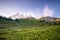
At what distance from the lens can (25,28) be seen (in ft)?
11.8

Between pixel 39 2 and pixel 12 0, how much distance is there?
34.3 inches

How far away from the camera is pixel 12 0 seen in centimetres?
379

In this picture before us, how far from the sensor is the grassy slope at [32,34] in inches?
137

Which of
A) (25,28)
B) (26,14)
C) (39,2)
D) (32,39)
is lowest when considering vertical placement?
(32,39)

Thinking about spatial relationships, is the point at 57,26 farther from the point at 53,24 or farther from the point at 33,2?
the point at 33,2

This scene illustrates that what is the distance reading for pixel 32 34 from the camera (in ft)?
11.5

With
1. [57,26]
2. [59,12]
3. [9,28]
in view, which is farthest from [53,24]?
[9,28]

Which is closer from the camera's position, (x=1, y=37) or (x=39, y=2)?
(x=1, y=37)

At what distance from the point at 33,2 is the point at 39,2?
193mm

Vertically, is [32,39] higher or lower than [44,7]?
lower

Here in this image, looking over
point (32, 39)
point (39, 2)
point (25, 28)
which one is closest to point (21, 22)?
point (25, 28)

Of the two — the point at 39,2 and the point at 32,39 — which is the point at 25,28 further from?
the point at 39,2

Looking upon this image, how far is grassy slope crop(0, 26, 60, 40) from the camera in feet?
11.4

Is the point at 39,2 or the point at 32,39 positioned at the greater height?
the point at 39,2
